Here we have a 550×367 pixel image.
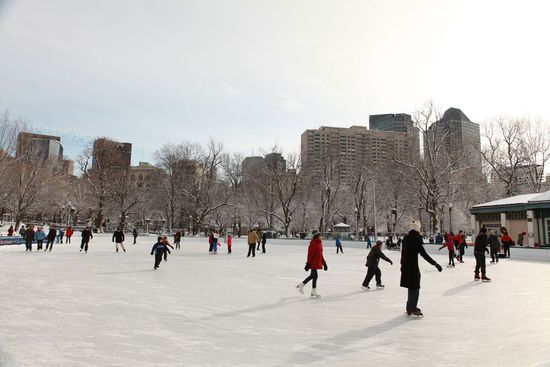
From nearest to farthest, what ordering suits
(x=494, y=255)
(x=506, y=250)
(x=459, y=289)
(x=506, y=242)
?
(x=459, y=289)
(x=494, y=255)
(x=506, y=242)
(x=506, y=250)

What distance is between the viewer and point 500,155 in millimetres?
43969

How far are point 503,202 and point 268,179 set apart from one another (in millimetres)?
30553

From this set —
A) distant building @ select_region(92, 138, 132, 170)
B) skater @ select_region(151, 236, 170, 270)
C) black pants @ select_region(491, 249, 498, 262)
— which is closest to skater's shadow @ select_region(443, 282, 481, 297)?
black pants @ select_region(491, 249, 498, 262)

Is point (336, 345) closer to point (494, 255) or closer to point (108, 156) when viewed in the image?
point (494, 255)

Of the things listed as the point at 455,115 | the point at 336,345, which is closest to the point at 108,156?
the point at 336,345

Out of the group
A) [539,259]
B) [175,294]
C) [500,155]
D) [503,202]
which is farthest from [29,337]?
[500,155]

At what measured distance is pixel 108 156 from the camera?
51.1 meters

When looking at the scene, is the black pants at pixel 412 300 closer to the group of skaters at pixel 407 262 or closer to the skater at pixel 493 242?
the group of skaters at pixel 407 262

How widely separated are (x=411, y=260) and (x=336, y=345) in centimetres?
249

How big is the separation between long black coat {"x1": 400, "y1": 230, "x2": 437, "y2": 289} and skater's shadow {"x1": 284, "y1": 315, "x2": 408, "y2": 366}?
28.8 inches

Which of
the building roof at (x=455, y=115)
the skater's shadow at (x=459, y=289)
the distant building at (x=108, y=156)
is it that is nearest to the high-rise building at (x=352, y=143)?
the building roof at (x=455, y=115)

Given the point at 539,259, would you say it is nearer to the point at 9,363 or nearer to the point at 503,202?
the point at 503,202

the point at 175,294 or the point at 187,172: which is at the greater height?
the point at 187,172

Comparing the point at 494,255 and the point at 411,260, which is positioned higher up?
the point at 411,260
